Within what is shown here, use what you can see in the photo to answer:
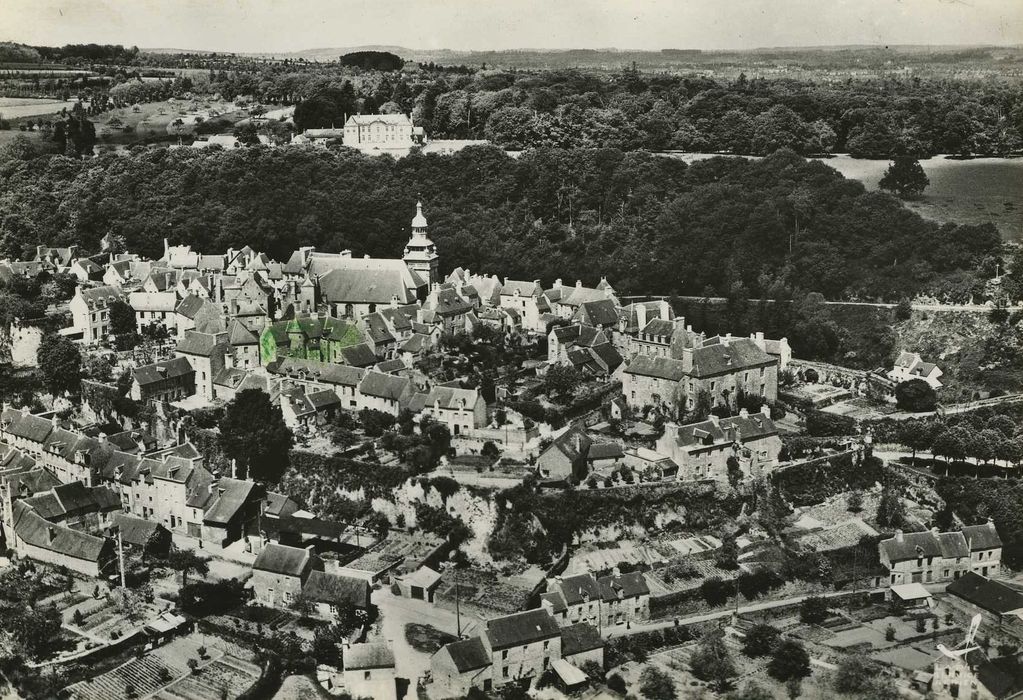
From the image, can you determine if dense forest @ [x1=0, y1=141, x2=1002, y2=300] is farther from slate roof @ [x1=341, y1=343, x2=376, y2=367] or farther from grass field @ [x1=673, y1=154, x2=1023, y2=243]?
slate roof @ [x1=341, y1=343, x2=376, y2=367]

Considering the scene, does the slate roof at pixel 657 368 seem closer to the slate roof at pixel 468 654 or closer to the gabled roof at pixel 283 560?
the gabled roof at pixel 283 560

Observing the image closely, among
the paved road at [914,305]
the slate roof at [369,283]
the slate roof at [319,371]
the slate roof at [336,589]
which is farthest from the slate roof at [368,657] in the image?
the paved road at [914,305]

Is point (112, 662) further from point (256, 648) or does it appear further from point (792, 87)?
point (792, 87)

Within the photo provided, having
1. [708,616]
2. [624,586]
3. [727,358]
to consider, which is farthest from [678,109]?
[624,586]

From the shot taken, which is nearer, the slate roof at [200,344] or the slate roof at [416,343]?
the slate roof at [200,344]

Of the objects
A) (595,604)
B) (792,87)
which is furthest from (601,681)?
(792,87)

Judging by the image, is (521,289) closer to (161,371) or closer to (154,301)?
(161,371)
